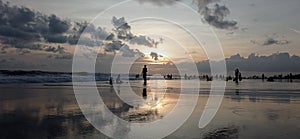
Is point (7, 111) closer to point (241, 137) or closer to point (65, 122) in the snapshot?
point (65, 122)

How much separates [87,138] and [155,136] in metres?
2.11

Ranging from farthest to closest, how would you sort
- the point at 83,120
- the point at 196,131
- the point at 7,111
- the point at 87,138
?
the point at 7,111, the point at 83,120, the point at 196,131, the point at 87,138

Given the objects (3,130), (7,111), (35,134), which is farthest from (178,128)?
(7,111)

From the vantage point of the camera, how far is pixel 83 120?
1330 cm

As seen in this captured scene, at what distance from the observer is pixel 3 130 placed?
35.5 feet

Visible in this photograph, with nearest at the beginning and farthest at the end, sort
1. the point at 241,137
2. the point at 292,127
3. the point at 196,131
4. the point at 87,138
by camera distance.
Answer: the point at 87,138
the point at 241,137
the point at 196,131
the point at 292,127

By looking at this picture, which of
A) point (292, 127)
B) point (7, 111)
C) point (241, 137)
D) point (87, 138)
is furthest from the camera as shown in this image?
point (7, 111)

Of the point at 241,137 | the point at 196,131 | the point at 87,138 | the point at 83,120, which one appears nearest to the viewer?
the point at 87,138

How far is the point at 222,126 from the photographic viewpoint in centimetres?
1229

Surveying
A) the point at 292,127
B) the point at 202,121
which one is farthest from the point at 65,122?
the point at 292,127

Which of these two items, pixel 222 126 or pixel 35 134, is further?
pixel 222 126

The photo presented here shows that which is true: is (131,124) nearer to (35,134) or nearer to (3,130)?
(35,134)

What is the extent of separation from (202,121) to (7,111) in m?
9.27

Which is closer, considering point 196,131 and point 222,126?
point 196,131
